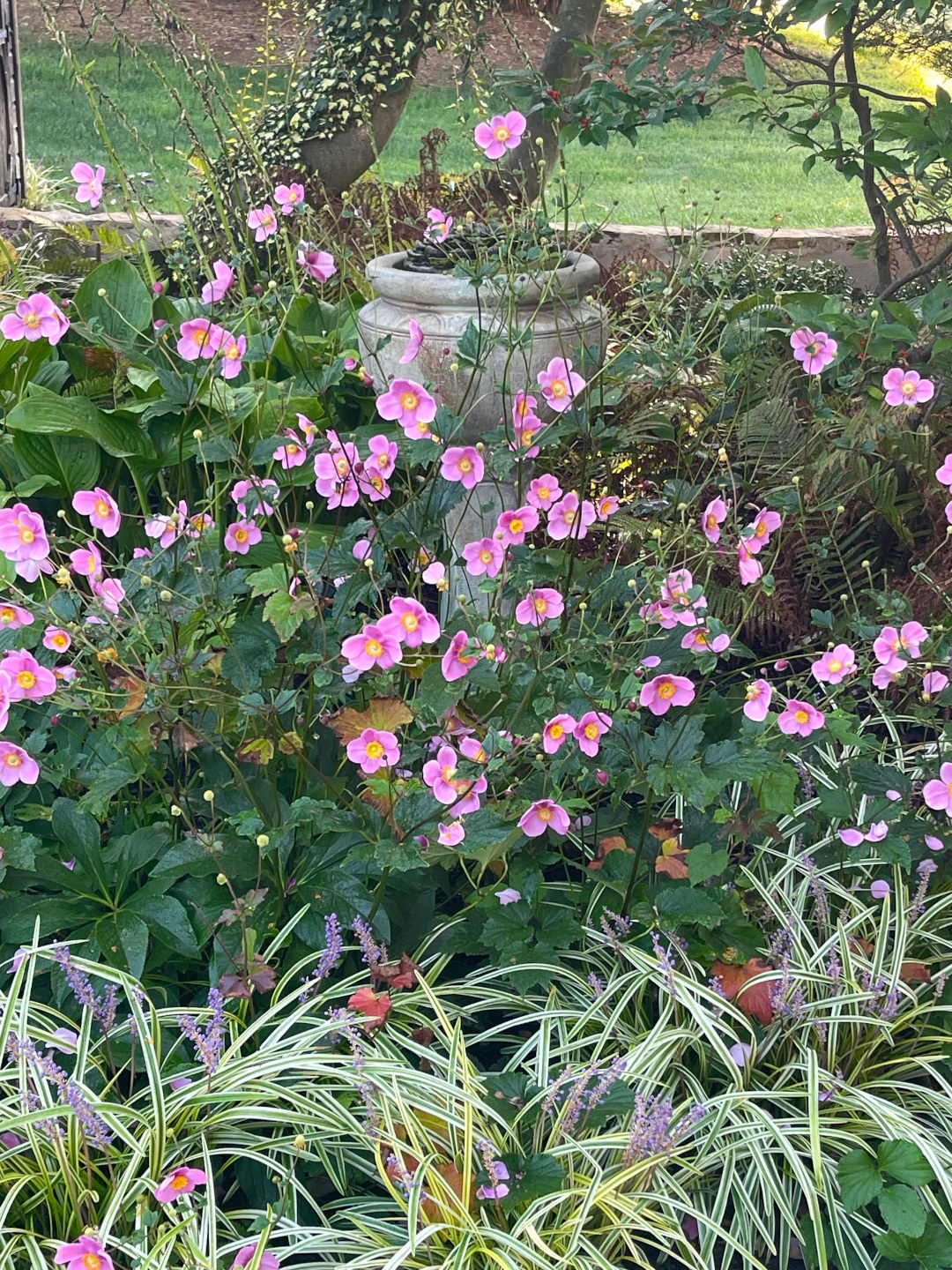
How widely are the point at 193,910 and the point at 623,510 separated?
3.61 feet

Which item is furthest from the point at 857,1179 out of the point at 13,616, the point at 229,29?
the point at 229,29

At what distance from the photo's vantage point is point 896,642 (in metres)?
1.47

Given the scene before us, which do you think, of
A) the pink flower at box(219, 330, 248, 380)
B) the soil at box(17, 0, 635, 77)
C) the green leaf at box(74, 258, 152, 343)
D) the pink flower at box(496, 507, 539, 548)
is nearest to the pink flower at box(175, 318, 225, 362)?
the pink flower at box(219, 330, 248, 380)

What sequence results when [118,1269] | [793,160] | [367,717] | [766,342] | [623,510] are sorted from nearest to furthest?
[118,1269] < [367,717] < [623,510] < [766,342] < [793,160]

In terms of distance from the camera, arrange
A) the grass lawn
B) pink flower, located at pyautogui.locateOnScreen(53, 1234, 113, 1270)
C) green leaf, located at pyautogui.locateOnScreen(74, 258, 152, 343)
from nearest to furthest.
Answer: pink flower, located at pyautogui.locateOnScreen(53, 1234, 113, 1270) → green leaf, located at pyautogui.locateOnScreen(74, 258, 152, 343) → the grass lawn

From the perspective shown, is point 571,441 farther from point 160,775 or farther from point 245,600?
point 160,775

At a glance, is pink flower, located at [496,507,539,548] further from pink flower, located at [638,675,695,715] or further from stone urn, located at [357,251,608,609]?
stone urn, located at [357,251,608,609]

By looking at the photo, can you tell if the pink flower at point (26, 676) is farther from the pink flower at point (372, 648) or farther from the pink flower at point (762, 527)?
the pink flower at point (762, 527)

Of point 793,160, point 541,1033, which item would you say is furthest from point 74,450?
point 793,160

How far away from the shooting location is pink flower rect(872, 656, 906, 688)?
145 cm

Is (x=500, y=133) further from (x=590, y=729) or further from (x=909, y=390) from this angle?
(x=590, y=729)

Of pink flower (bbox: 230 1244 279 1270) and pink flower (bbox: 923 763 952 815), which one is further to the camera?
pink flower (bbox: 923 763 952 815)

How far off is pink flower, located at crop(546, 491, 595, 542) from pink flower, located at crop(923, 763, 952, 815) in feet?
1.92

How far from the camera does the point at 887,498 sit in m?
2.35
